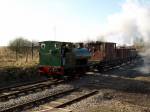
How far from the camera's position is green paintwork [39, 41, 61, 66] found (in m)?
21.0

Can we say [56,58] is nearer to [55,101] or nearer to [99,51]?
[55,101]

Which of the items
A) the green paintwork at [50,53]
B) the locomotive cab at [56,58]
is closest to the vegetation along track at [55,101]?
the locomotive cab at [56,58]

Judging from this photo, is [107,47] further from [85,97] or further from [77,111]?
[77,111]

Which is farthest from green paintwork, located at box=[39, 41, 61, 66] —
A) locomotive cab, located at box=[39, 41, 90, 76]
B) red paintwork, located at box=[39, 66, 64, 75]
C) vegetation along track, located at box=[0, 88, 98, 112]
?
vegetation along track, located at box=[0, 88, 98, 112]

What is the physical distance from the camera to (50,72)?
68.9 ft

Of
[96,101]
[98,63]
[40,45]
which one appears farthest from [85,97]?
[98,63]

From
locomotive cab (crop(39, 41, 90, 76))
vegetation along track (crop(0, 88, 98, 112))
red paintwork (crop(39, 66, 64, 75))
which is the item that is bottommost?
vegetation along track (crop(0, 88, 98, 112))

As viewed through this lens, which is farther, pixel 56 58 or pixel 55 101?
pixel 56 58

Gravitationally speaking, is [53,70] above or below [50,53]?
below

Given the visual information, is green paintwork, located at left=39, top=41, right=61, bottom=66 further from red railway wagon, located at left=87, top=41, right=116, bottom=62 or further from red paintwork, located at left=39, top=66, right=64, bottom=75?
red railway wagon, located at left=87, top=41, right=116, bottom=62

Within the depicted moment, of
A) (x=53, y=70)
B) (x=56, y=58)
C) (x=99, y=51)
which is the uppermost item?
(x=99, y=51)

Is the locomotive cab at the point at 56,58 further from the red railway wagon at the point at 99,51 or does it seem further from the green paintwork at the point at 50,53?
the red railway wagon at the point at 99,51

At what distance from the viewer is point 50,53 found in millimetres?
21281

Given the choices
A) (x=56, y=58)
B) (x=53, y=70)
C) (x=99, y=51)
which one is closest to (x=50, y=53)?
(x=56, y=58)
